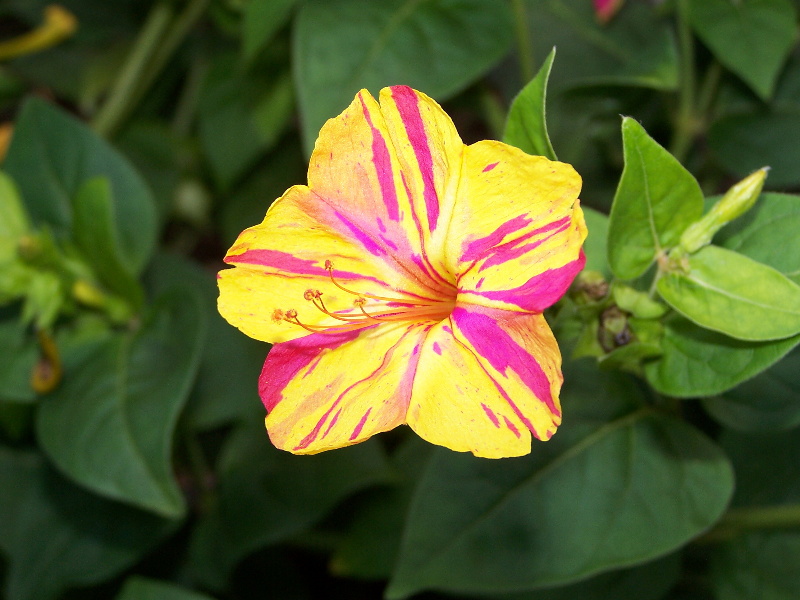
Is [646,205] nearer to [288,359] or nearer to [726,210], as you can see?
[726,210]

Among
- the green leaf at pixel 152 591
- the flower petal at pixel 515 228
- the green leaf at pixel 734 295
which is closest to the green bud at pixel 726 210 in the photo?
the green leaf at pixel 734 295

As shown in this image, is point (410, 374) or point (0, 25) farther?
point (0, 25)

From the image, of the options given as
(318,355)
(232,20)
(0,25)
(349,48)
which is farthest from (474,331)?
(0,25)

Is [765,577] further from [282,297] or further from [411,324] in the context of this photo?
[282,297]

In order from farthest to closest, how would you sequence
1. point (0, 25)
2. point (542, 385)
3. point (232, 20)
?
point (0, 25), point (232, 20), point (542, 385)

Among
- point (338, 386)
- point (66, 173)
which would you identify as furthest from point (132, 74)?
point (338, 386)

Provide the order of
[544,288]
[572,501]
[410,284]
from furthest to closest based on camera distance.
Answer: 1. [572,501]
2. [410,284]
3. [544,288]
